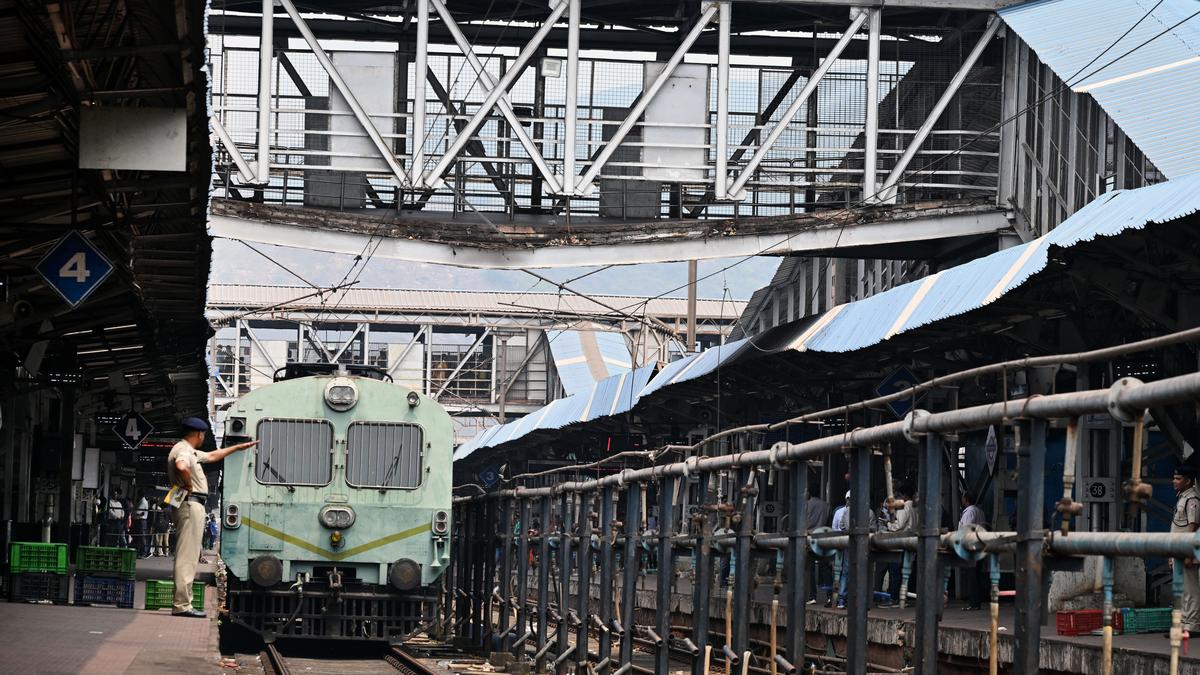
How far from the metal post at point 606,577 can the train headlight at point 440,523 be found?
423cm

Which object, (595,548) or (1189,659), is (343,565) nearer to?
(595,548)

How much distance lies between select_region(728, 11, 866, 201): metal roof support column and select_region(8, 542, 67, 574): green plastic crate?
12.3 meters

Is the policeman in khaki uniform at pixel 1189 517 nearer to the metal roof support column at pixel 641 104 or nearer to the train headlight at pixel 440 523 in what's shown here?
the train headlight at pixel 440 523

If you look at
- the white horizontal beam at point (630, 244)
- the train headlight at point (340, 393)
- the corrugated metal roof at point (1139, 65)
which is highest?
the corrugated metal roof at point (1139, 65)

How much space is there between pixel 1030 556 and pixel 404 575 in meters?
13.0

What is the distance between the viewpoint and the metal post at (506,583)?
20.0 m

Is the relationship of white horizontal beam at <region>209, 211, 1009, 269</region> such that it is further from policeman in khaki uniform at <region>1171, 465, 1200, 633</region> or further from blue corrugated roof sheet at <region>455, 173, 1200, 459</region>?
policeman in khaki uniform at <region>1171, 465, 1200, 633</region>

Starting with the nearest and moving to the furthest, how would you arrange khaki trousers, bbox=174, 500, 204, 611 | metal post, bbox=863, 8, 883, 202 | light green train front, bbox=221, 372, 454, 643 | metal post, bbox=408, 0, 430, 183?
khaki trousers, bbox=174, 500, 204, 611
light green train front, bbox=221, 372, 454, 643
metal post, bbox=408, 0, 430, 183
metal post, bbox=863, 8, 883, 202

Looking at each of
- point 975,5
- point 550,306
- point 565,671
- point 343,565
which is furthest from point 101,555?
point 550,306

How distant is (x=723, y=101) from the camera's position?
26.3 m

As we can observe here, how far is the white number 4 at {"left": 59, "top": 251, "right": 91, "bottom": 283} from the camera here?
520 inches

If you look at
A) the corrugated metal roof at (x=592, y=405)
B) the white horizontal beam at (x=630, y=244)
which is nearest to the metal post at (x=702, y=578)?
the white horizontal beam at (x=630, y=244)

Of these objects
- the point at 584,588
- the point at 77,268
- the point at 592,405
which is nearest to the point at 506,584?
the point at 584,588

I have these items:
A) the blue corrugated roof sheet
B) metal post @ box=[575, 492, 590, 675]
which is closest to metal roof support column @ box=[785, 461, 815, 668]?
the blue corrugated roof sheet
